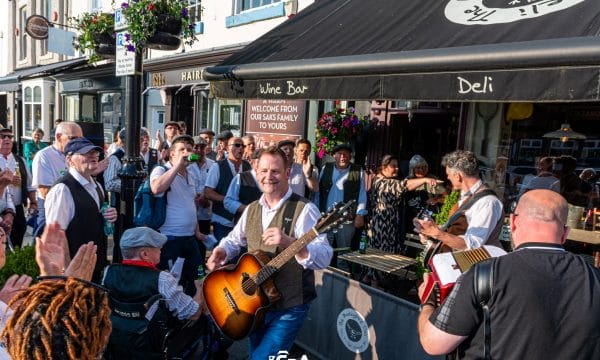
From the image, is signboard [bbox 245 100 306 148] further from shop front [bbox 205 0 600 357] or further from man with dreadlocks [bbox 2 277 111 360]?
man with dreadlocks [bbox 2 277 111 360]

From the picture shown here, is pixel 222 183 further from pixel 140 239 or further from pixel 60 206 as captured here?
pixel 140 239

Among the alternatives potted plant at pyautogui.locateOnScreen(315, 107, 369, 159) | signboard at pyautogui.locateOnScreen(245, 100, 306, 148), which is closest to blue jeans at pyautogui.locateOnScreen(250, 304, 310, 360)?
potted plant at pyautogui.locateOnScreen(315, 107, 369, 159)

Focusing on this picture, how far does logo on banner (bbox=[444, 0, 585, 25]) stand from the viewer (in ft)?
11.6

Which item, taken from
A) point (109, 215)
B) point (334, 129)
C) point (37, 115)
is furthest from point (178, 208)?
point (37, 115)

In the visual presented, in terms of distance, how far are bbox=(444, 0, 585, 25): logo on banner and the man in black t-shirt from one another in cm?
230

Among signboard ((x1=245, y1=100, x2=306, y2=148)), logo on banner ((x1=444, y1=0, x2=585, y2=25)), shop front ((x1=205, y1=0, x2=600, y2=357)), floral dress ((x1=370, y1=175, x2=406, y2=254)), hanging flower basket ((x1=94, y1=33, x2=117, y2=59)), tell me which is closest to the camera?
shop front ((x1=205, y1=0, x2=600, y2=357))

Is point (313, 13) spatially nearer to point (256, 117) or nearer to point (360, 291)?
point (256, 117)

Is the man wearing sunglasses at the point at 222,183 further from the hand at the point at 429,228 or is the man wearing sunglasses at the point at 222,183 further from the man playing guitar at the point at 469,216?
the hand at the point at 429,228

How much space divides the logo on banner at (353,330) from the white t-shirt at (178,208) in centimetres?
164

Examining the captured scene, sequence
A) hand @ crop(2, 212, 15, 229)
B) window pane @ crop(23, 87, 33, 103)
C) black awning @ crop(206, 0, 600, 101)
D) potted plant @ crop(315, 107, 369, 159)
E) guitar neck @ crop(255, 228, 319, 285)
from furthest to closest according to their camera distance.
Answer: window pane @ crop(23, 87, 33, 103), potted plant @ crop(315, 107, 369, 159), hand @ crop(2, 212, 15, 229), black awning @ crop(206, 0, 600, 101), guitar neck @ crop(255, 228, 319, 285)

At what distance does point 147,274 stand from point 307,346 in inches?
68.1

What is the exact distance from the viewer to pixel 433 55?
11.3 ft

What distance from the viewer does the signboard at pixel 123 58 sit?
153 inches

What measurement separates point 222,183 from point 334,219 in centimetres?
285
